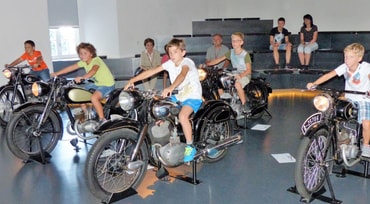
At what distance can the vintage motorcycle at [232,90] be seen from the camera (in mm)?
5289

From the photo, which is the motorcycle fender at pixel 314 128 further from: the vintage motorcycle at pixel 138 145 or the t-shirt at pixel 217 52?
the t-shirt at pixel 217 52

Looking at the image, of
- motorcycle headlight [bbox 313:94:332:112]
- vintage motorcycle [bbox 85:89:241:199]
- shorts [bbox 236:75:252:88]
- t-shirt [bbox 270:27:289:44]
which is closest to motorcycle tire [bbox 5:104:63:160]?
vintage motorcycle [bbox 85:89:241:199]

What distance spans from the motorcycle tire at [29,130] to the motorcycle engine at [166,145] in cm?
151

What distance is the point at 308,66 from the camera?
8.79 m

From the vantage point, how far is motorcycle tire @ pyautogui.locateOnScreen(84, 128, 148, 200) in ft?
10.5

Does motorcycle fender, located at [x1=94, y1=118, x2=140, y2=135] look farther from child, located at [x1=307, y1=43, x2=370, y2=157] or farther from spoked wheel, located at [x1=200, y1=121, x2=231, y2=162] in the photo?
child, located at [x1=307, y1=43, x2=370, y2=157]

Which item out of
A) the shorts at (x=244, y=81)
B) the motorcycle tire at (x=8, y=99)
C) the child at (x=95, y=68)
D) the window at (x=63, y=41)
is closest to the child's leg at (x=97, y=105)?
the child at (x=95, y=68)

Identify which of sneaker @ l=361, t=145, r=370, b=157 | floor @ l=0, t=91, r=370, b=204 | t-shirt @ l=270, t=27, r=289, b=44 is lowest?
floor @ l=0, t=91, r=370, b=204

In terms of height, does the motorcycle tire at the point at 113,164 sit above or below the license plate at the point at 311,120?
below

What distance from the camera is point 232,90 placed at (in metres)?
5.67

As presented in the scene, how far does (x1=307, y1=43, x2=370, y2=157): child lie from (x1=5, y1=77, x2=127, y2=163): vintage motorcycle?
234cm

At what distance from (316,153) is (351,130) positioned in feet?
2.18

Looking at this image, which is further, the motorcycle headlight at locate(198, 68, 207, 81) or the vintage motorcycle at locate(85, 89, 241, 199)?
the motorcycle headlight at locate(198, 68, 207, 81)

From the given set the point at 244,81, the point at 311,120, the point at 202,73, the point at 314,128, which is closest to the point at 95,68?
the point at 202,73
